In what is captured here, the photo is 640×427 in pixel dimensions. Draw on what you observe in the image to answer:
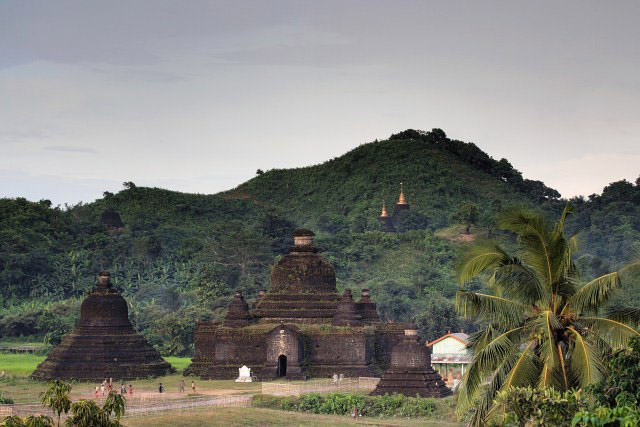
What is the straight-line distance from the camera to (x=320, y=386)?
5169cm

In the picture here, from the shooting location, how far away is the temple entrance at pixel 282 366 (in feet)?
188

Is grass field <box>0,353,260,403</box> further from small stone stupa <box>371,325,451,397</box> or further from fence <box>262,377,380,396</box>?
small stone stupa <box>371,325,451,397</box>

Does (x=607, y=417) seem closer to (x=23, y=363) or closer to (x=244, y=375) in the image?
(x=244, y=375)

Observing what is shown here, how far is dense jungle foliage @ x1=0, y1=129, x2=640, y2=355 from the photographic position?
279ft

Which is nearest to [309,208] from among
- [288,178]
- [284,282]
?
[288,178]

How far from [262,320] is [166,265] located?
1984 inches

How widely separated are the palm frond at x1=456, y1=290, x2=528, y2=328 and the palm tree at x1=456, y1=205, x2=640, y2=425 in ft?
0.06

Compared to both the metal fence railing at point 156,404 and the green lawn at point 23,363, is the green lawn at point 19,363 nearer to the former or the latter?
the green lawn at point 23,363

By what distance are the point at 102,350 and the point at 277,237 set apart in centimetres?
5149

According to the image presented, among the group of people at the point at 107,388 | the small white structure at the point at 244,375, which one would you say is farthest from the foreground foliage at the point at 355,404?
the small white structure at the point at 244,375

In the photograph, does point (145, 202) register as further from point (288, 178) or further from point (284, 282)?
point (284, 282)

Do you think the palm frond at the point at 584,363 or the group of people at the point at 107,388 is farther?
the group of people at the point at 107,388

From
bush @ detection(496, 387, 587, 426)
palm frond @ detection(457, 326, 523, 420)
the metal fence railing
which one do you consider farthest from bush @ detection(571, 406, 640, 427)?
the metal fence railing

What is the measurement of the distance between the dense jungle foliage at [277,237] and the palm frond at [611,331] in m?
36.7
